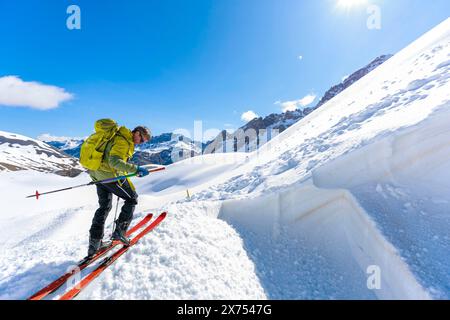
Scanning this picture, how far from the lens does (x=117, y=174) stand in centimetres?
466

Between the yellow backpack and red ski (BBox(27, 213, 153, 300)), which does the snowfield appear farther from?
the yellow backpack

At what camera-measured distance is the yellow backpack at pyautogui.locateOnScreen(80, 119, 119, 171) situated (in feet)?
14.3

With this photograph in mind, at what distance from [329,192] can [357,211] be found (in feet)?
2.67

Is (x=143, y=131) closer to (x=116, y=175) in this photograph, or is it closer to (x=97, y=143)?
(x=97, y=143)

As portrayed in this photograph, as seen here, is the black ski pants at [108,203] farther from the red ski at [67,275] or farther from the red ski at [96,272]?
the red ski at [96,272]

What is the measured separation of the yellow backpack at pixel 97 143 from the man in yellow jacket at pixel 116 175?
0.08 m

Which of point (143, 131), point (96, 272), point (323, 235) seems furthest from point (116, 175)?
point (323, 235)

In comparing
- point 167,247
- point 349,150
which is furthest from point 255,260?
point 349,150

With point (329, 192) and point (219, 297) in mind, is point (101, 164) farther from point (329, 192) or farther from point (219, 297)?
point (329, 192)

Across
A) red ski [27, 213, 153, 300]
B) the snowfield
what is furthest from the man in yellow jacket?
the snowfield

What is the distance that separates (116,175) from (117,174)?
0.04 meters

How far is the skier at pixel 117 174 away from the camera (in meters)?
4.33

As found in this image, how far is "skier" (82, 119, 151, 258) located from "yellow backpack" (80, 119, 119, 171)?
4 cm

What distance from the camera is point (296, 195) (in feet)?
19.9
